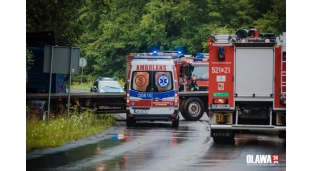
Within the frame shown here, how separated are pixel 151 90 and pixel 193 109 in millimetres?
3209

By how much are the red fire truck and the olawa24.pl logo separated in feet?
8.93

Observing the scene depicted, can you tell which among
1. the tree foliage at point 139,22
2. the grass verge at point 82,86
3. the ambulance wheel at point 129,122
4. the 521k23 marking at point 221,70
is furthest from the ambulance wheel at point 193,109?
the 521k23 marking at point 221,70

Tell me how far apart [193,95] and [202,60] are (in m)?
3.81

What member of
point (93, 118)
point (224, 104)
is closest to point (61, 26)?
point (93, 118)

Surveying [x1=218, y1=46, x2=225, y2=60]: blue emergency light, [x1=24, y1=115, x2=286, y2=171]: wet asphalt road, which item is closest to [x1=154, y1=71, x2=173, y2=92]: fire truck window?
[x1=24, y1=115, x2=286, y2=171]: wet asphalt road

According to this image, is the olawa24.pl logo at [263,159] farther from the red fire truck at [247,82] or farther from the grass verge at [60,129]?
the grass verge at [60,129]

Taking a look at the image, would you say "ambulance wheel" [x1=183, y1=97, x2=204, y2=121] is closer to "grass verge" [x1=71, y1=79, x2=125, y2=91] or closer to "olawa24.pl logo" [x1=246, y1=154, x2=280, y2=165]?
"grass verge" [x1=71, y1=79, x2=125, y2=91]

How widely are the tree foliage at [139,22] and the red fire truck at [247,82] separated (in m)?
0.91

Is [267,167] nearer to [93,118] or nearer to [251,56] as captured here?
[251,56]

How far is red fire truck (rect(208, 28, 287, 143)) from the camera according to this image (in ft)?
58.2

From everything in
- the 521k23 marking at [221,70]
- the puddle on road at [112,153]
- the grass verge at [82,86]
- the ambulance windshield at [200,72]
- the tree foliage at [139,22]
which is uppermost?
the tree foliage at [139,22]

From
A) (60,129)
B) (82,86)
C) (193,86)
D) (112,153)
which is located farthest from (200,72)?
(112,153)

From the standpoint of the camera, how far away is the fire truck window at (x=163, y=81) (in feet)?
83.9
